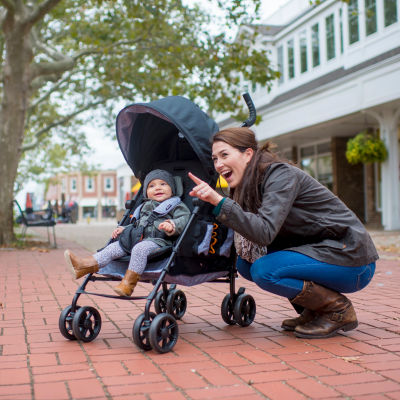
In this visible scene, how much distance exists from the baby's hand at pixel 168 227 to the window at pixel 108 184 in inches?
3332

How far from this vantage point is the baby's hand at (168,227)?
14.0ft

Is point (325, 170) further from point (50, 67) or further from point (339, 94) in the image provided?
point (50, 67)

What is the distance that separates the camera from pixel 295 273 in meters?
4.10

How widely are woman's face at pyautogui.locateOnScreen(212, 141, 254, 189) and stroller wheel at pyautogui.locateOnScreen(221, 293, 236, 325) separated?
40.6 inches

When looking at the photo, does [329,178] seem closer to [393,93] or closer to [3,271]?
[393,93]

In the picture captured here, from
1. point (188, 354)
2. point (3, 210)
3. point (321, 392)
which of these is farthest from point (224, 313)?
point (3, 210)

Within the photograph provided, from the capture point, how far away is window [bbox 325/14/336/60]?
2009 centimetres

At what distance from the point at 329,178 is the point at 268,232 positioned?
20.1 m

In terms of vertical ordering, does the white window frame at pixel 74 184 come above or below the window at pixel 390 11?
below

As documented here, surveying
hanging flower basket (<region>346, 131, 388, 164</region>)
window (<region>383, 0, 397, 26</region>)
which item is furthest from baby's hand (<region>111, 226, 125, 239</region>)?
window (<region>383, 0, 397, 26</region>)

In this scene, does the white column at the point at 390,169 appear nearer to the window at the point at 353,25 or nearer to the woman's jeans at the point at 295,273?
the window at the point at 353,25

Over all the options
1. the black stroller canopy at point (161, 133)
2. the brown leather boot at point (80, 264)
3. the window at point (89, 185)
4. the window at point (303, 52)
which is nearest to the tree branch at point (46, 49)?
the window at point (303, 52)

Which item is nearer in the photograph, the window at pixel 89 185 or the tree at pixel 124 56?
the tree at pixel 124 56

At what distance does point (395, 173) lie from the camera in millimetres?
17734
